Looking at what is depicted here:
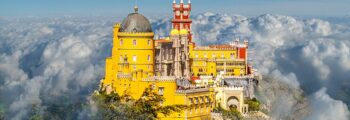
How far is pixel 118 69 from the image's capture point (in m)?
104

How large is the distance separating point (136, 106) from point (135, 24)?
15105 mm

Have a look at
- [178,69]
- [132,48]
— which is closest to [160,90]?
[132,48]

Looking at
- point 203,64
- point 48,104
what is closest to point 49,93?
point 48,104

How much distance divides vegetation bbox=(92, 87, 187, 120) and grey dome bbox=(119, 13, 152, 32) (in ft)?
36.7

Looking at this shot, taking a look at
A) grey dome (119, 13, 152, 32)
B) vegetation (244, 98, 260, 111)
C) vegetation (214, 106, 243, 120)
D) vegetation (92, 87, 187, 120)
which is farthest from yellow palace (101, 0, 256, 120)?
vegetation (244, 98, 260, 111)

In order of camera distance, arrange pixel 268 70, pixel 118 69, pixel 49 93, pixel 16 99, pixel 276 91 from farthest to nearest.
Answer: pixel 268 70
pixel 276 91
pixel 118 69
pixel 49 93
pixel 16 99

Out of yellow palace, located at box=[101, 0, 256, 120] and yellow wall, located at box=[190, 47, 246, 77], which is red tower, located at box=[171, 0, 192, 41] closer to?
yellow palace, located at box=[101, 0, 256, 120]

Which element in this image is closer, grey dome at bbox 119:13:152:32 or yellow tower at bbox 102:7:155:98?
yellow tower at bbox 102:7:155:98

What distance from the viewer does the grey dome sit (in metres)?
106

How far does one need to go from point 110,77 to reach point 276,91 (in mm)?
39508

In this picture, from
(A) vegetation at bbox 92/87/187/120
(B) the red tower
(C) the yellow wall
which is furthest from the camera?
(B) the red tower

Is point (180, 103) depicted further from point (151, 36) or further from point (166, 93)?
point (151, 36)

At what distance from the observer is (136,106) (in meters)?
94.2

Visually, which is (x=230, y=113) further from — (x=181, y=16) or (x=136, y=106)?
(x=181, y=16)
